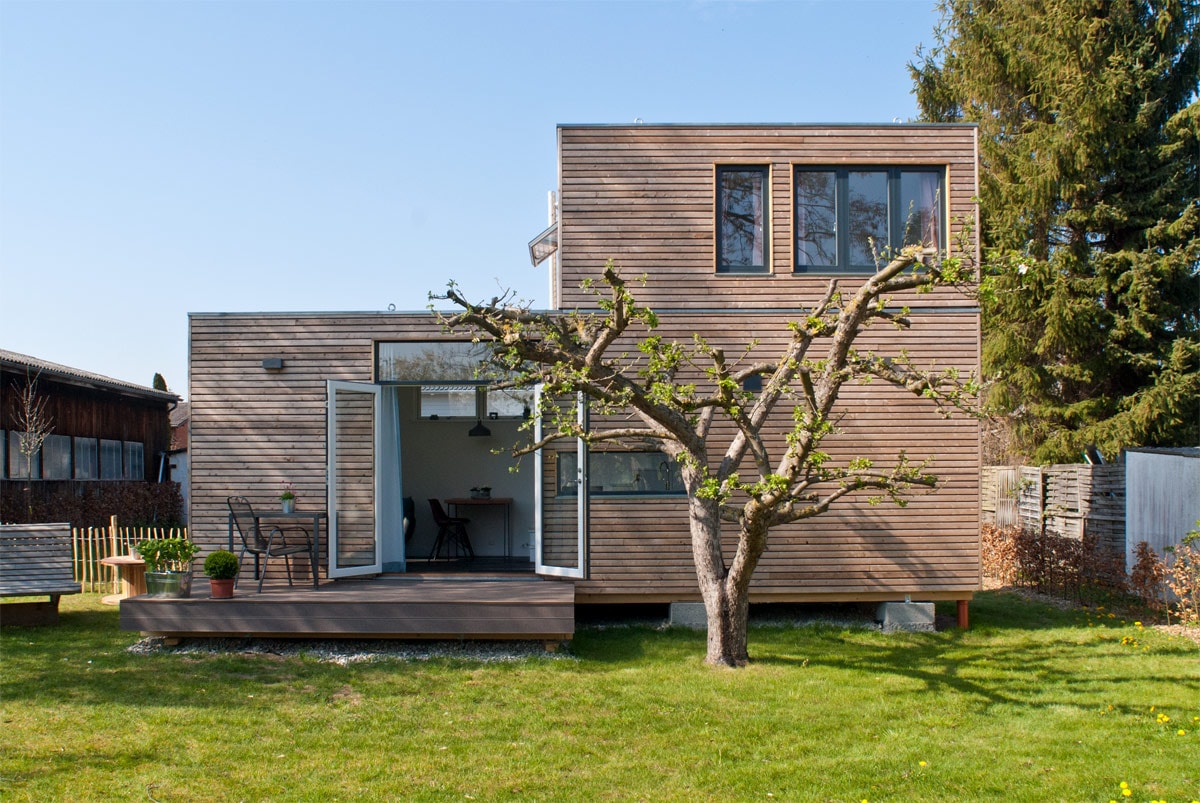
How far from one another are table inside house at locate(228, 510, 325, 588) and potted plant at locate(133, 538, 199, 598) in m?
0.78

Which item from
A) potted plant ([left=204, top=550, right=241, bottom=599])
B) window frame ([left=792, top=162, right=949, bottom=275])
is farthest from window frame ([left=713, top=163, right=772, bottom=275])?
potted plant ([left=204, top=550, right=241, bottom=599])

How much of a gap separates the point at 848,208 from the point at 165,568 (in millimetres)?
7566

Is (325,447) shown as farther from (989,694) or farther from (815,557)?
(989,694)

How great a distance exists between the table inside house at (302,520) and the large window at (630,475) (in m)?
2.45

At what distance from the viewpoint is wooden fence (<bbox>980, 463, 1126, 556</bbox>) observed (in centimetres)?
1232

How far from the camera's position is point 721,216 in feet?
33.1

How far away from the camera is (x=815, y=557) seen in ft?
32.5

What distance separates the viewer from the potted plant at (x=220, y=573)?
8688mm

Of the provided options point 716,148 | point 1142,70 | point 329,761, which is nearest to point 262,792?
point 329,761

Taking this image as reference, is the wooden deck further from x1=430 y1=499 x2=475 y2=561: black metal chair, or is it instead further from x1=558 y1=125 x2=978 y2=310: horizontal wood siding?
x1=430 y1=499 x2=475 y2=561: black metal chair

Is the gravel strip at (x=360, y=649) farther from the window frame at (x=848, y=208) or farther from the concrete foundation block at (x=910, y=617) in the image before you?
the window frame at (x=848, y=208)

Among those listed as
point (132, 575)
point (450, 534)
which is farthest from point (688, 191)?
point (132, 575)

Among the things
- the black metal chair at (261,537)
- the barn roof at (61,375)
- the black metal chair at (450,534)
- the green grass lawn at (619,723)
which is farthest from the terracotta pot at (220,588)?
the barn roof at (61,375)

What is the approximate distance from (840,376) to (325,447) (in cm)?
537
